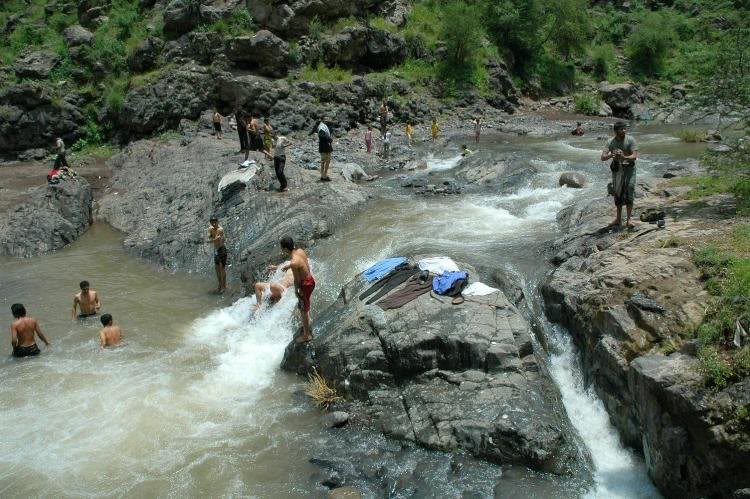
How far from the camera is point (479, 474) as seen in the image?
6793 millimetres

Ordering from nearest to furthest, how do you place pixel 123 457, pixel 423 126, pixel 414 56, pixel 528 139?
pixel 123 457 → pixel 528 139 → pixel 423 126 → pixel 414 56

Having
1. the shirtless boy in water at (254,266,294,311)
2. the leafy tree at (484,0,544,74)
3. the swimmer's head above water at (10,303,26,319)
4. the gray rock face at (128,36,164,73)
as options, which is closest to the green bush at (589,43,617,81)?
the leafy tree at (484,0,544,74)

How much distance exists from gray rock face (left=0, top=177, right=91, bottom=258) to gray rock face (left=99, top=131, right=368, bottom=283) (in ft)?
3.27

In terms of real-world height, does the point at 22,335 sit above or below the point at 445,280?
below

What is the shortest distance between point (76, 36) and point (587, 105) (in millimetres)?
31364

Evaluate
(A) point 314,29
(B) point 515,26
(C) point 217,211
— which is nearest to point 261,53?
(A) point 314,29

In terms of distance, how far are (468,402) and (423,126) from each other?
25.3 metres

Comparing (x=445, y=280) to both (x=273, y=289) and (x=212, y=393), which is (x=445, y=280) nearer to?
(x=273, y=289)

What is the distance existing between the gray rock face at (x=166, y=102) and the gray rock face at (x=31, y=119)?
277 cm

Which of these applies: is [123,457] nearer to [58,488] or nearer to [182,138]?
[58,488]

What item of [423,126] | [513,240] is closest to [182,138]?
[423,126]

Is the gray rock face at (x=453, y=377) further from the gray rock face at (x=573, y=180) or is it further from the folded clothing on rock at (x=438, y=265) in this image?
the gray rock face at (x=573, y=180)

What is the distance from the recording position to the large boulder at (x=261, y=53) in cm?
2939

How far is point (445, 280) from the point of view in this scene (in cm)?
927
